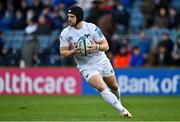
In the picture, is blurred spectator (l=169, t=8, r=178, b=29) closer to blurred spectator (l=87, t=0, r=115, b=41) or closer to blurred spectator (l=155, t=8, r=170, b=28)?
blurred spectator (l=155, t=8, r=170, b=28)

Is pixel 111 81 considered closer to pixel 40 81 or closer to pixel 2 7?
pixel 40 81

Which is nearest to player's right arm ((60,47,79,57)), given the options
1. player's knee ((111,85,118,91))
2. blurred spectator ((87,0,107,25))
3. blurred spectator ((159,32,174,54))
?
player's knee ((111,85,118,91))

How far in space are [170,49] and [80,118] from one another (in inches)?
469

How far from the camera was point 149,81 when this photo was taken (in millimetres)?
25203

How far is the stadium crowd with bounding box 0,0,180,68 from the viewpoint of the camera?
2578 cm

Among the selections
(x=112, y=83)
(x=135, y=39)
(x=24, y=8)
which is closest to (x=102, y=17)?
(x=135, y=39)

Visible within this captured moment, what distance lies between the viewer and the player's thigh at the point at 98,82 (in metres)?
14.0

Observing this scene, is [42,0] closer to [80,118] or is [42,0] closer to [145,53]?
[145,53]

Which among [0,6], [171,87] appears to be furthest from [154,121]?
[0,6]

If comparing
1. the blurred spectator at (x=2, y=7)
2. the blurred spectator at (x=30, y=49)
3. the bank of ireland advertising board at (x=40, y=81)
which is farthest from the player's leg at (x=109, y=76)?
the blurred spectator at (x=2, y=7)

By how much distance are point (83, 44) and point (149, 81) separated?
11306 mm

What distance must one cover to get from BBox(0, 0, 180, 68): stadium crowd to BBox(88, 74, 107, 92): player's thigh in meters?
11.4

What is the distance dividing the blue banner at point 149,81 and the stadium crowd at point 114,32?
0.58m

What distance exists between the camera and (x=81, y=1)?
93.1ft
